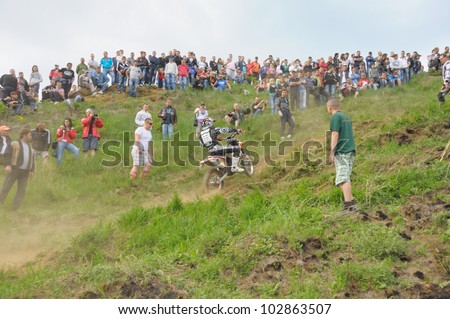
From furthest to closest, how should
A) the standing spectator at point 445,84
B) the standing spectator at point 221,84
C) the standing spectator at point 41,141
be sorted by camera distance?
the standing spectator at point 221,84, the standing spectator at point 445,84, the standing spectator at point 41,141

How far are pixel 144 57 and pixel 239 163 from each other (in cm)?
1202

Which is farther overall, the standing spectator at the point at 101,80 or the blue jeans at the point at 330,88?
the standing spectator at the point at 101,80

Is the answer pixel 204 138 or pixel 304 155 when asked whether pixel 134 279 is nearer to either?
pixel 204 138

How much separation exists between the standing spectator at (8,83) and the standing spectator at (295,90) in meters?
11.4

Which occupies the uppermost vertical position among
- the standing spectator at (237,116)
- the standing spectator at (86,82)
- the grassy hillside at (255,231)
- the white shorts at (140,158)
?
the standing spectator at (86,82)

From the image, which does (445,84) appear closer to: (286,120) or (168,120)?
(286,120)

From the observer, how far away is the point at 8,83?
1811cm

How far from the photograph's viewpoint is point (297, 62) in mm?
21922

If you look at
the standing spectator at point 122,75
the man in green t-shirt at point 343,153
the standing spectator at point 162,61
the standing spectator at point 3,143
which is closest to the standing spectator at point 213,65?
the standing spectator at point 162,61

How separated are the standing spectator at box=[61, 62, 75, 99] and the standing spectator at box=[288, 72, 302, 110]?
10.1 m

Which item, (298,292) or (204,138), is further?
(204,138)

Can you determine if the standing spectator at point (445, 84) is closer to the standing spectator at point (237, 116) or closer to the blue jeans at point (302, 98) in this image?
the blue jeans at point (302, 98)

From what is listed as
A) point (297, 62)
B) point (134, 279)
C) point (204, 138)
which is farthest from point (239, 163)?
point (297, 62)

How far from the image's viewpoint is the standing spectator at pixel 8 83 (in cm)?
1802
